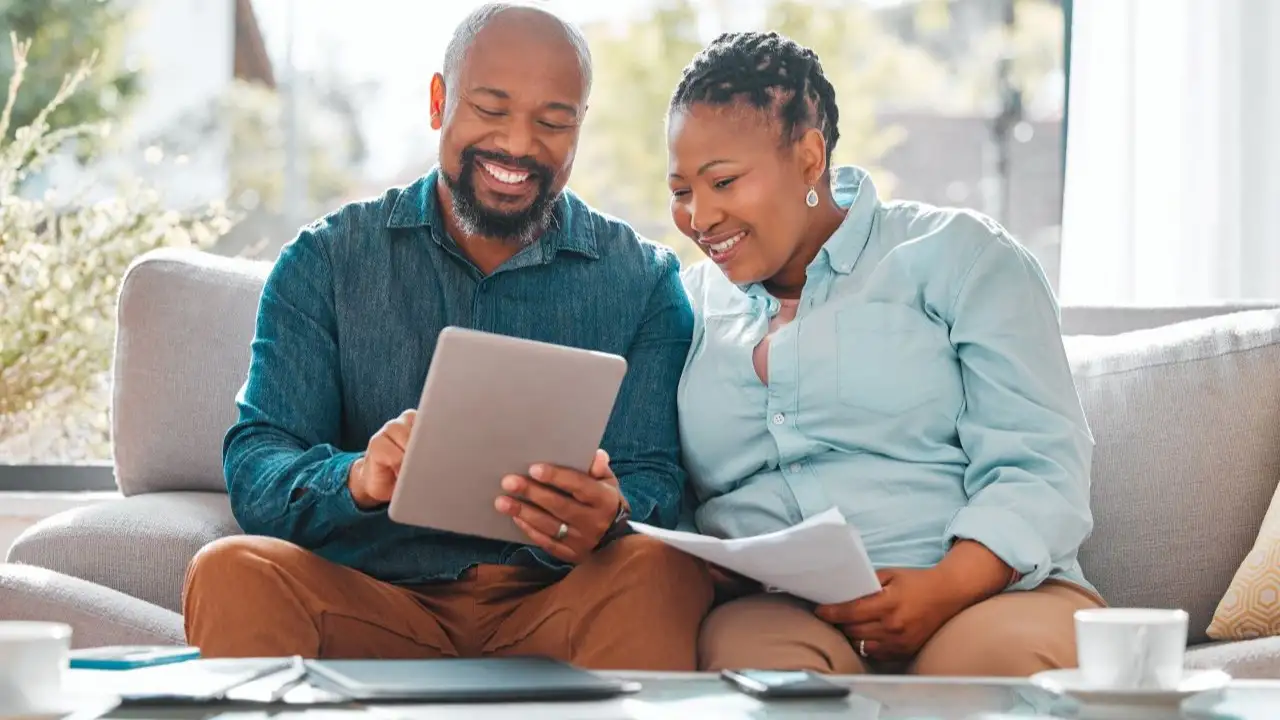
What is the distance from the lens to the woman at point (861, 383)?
1739 mm

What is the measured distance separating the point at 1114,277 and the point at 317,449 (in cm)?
195

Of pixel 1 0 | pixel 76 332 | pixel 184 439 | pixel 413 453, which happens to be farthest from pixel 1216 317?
pixel 1 0

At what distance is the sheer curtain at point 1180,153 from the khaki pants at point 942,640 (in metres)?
1.54

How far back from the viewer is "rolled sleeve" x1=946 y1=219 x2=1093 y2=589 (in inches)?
68.8

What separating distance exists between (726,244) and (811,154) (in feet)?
0.54


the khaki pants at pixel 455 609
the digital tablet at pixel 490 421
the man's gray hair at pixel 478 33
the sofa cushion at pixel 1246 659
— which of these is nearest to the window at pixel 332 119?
the man's gray hair at pixel 478 33

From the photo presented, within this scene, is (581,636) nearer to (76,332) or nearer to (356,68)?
(76,332)

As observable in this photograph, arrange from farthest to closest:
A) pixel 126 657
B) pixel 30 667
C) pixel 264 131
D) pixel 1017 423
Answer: pixel 264 131, pixel 1017 423, pixel 126 657, pixel 30 667

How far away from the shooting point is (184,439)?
225cm

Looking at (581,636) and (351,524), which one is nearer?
(581,636)

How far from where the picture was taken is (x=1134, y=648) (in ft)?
3.99

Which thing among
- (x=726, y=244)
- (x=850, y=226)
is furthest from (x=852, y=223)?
(x=726, y=244)

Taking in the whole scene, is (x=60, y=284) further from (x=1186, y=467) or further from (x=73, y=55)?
(x=1186, y=467)

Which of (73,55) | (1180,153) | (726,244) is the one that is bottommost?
(726,244)
